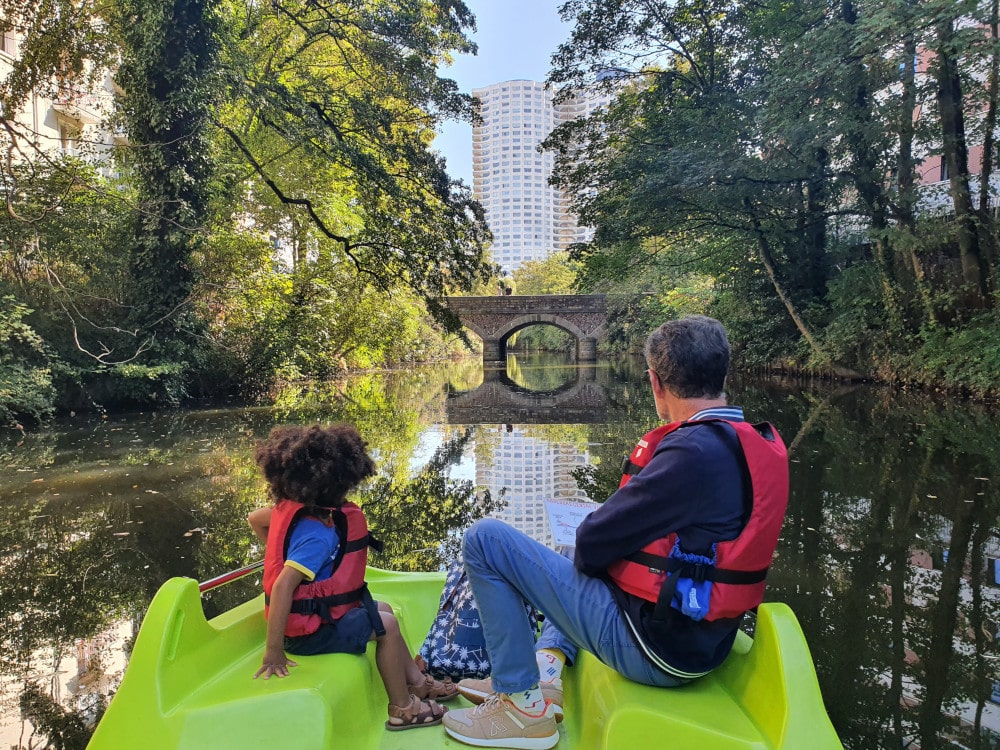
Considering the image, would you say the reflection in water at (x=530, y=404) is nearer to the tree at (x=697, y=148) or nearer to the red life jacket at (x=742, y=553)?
the tree at (x=697, y=148)

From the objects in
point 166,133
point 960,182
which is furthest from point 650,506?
point 960,182

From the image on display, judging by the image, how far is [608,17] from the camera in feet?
50.0

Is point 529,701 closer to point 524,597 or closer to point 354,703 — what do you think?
point 524,597

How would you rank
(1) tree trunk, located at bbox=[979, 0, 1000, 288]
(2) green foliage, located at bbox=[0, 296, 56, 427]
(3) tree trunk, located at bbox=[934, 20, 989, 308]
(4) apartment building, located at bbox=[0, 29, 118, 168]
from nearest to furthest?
(4) apartment building, located at bbox=[0, 29, 118, 168]
(2) green foliage, located at bbox=[0, 296, 56, 427]
(1) tree trunk, located at bbox=[979, 0, 1000, 288]
(3) tree trunk, located at bbox=[934, 20, 989, 308]

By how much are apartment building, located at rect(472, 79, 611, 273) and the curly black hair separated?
51.5m

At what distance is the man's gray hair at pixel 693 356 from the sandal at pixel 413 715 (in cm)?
119

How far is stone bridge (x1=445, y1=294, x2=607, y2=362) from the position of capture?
3550cm

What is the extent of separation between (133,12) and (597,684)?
39.0ft

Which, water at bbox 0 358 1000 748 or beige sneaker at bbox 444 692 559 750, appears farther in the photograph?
water at bbox 0 358 1000 748

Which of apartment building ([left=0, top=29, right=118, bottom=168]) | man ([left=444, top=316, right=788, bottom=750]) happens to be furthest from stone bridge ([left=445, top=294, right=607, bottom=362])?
man ([left=444, top=316, right=788, bottom=750])

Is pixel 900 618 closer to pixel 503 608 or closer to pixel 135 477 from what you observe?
pixel 503 608

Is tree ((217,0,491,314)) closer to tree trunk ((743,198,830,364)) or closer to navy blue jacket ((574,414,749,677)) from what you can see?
tree trunk ((743,198,830,364))

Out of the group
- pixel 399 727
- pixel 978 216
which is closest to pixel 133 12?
pixel 399 727

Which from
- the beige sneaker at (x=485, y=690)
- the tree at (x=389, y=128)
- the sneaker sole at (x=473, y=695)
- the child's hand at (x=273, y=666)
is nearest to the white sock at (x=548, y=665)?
the beige sneaker at (x=485, y=690)
